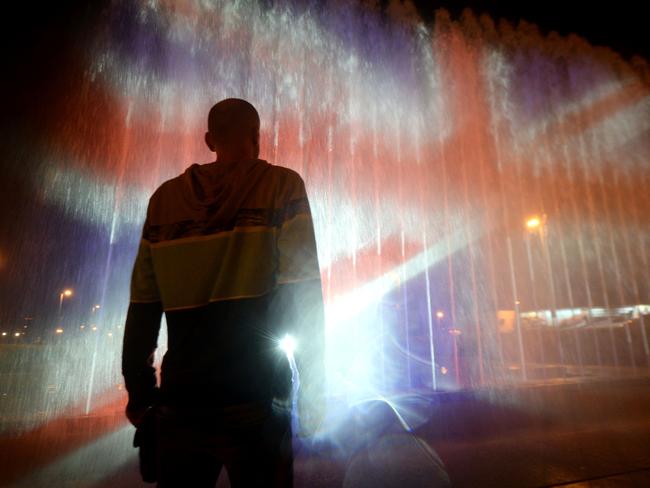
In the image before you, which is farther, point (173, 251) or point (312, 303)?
point (173, 251)

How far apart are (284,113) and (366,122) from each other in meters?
2.37

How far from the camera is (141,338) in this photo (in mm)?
1400

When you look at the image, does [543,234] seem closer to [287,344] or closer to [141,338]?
[287,344]

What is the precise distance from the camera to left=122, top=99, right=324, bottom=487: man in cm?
118

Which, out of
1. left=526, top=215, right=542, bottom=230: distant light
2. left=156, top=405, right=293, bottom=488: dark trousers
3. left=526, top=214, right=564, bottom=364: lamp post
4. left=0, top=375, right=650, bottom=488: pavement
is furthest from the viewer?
left=526, top=214, right=564, bottom=364: lamp post

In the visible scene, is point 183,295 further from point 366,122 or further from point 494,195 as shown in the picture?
point 494,195

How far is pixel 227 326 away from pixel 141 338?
0.39 metres

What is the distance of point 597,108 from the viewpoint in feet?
47.8

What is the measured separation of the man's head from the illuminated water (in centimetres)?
594

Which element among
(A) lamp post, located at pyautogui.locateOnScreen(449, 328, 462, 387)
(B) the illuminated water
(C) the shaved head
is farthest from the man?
(A) lamp post, located at pyautogui.locateOnScreen(449, 328, 462, 387)

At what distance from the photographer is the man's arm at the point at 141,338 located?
1.37m

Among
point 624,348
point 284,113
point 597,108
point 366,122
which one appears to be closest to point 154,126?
point 284,113

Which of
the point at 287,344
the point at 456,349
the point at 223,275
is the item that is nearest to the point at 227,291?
the point at 223,275

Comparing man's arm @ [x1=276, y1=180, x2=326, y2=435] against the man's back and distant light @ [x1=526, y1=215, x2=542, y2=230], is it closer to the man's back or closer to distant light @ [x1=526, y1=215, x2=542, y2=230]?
the man's back
